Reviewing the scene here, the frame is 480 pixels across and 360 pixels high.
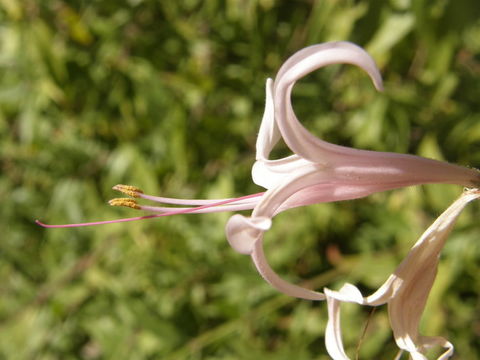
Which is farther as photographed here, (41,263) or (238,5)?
(41,263)

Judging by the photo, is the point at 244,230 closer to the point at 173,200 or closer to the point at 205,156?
the point at 173,200

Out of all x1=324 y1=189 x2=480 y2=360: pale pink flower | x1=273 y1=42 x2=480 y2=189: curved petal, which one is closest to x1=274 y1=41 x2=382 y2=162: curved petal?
x1=273 y1=42 x2=480 y2=189: curved petal

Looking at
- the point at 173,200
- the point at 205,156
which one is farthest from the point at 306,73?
the point at 205,156

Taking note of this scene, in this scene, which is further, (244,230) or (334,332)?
(334,332)

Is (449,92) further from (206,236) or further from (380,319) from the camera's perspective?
(206,236)

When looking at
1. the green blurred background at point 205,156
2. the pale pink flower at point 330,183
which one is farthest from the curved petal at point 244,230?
the green blurred background at point 205,156

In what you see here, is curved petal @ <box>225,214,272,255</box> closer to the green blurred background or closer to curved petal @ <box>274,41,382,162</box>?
curved petal @ <box>274,41,382,162</box>

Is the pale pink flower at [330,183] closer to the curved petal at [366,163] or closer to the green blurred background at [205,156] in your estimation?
the curved petal at [366,163]

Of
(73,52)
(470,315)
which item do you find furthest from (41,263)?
(470,315)
